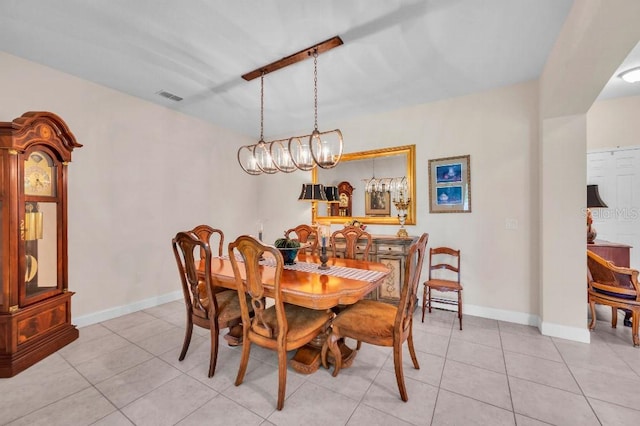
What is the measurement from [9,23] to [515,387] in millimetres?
4731

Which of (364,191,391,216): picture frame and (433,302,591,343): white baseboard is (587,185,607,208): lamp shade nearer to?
(433,302,591,343): white baseboard

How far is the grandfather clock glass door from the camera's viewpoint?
7.53 ft

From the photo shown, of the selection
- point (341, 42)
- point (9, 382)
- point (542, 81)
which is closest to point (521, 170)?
point (542, 81)

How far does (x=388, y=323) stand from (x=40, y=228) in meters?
3.13

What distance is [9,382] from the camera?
1984 mm

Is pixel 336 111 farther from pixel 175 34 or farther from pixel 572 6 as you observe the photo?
pixel 572 6

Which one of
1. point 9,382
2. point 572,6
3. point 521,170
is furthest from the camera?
point 521,170

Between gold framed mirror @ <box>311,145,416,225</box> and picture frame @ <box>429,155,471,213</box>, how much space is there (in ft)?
0.84

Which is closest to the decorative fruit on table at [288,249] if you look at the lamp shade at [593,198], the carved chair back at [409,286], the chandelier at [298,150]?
the chandelier at [298,150]

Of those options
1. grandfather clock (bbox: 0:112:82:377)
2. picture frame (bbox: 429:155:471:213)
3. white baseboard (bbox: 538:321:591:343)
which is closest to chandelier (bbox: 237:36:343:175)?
picture frame (bbox: 429:155:471:213)

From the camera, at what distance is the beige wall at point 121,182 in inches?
110

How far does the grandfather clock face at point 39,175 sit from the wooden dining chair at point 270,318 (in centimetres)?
206

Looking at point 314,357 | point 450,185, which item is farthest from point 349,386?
point 450,185

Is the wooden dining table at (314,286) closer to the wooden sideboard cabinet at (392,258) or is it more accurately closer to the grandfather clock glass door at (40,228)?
the wooden sideboard cabinet at (392,258)
